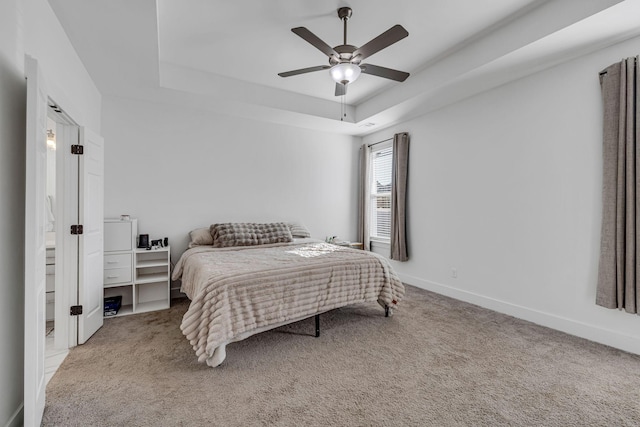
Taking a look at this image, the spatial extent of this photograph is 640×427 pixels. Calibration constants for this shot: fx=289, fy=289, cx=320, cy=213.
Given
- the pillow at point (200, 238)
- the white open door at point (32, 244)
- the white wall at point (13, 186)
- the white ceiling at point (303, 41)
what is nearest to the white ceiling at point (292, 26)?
the white ceiling at point (303, 41)

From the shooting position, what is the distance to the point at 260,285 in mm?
2285

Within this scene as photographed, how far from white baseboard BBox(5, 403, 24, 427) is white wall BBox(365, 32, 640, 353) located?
4.00 metres

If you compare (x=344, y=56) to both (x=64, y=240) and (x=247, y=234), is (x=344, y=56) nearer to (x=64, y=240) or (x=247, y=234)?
(x=247, y=234)

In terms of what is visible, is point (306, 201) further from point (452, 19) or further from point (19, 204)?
point (19, 204)

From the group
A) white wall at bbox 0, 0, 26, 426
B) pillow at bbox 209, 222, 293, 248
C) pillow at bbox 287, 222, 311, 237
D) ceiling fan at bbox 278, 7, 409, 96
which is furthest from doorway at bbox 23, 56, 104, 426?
pillow at bbox 287, 222, 311, 237

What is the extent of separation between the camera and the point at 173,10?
2.42 m

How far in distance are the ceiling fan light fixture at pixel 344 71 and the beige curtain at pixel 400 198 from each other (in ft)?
7.18

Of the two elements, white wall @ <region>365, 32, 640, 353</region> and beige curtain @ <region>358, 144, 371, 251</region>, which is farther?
beige curtain @ <region>358, 144, 371, 251</region>

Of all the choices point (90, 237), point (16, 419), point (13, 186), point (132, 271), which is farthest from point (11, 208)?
point (132, 271)

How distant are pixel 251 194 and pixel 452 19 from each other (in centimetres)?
323

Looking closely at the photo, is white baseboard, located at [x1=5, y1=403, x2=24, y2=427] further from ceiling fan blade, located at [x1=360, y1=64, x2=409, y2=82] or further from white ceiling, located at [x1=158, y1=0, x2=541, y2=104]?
ceiling fan blade, located at [x1=360, y1=64, x2=409, y2=82]

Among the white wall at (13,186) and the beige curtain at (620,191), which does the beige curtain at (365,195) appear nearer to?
the beige curtain at (620,191)

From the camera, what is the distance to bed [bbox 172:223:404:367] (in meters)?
2.08

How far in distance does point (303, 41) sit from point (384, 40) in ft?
3.58
